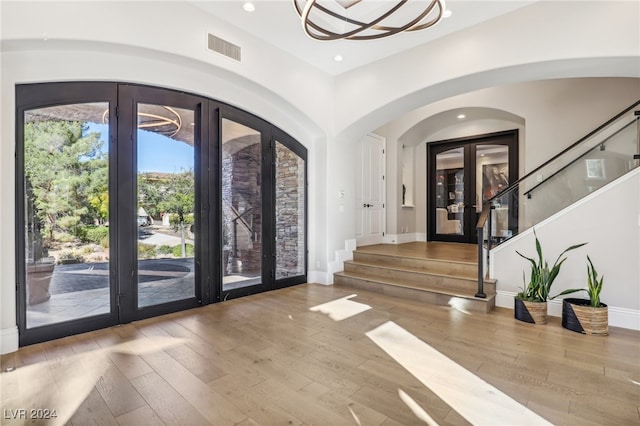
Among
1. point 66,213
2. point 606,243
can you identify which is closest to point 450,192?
point 606,243

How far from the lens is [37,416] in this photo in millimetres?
1935

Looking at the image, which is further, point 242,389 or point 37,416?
point 242,389

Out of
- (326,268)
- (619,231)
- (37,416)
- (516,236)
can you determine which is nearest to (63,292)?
(37,416)

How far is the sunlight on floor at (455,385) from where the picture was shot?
1918mm

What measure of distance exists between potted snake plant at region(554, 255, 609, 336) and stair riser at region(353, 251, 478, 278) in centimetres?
126

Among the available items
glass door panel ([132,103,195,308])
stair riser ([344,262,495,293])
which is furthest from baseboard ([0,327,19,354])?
stair riser ([344,262,495,293])

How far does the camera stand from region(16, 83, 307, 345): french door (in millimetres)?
3076

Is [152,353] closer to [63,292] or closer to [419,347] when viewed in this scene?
[63,292]

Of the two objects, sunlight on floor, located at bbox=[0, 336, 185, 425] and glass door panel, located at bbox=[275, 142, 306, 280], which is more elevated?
glass door panel, located at bbox=[275, 142, 306, 280]

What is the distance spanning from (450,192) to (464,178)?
50cm

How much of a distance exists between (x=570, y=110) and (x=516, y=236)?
3013mm

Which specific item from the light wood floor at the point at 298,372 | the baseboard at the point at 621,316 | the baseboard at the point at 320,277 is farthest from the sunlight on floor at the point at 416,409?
the baseboard at the point at 320,277

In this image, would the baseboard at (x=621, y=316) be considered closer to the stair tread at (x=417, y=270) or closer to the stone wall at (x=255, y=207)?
the stair tread at (x=417, y=270)

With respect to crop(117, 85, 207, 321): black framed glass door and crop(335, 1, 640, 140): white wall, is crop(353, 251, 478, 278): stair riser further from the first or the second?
crop(117, 85, 207, 321): black framed glass door
